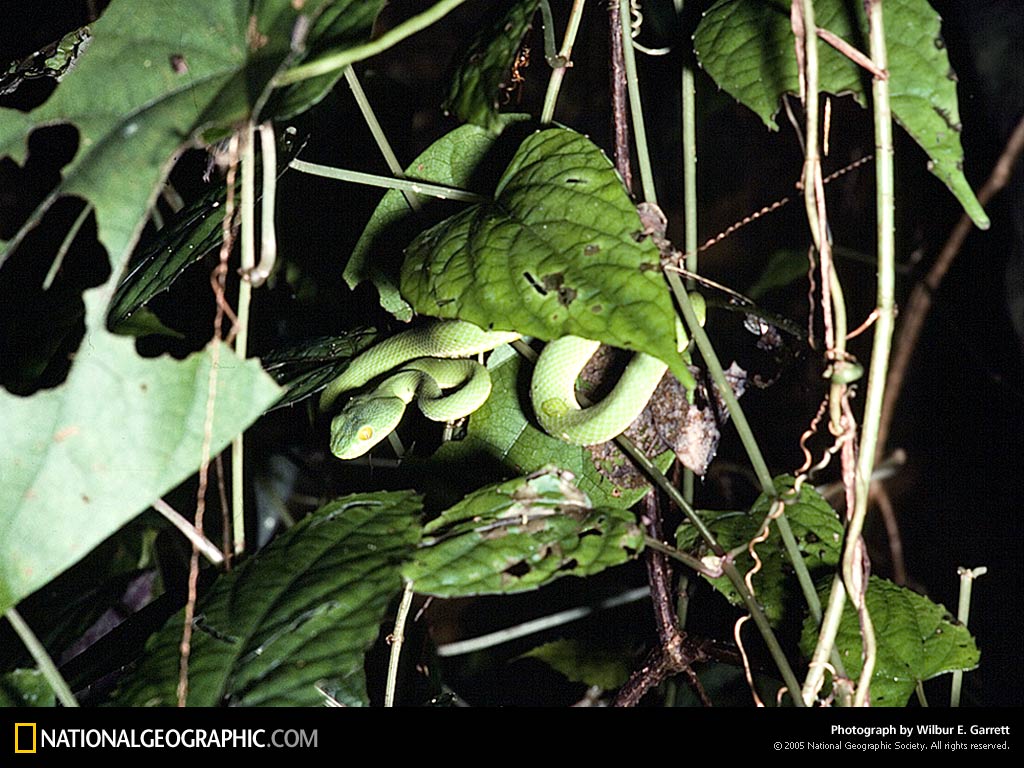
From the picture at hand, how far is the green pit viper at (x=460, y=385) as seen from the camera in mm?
1365

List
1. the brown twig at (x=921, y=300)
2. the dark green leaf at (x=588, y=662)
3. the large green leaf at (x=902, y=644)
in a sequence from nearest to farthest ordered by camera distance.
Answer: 1. the large green leaf at (x=902, y=644)
2. the dark green leaf at (x=588, y=662)
3. the brown twig at (x=921, y=300)

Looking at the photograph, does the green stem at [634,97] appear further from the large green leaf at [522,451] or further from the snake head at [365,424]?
the snake head at [365,424]

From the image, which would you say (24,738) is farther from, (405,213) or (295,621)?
(405,213)

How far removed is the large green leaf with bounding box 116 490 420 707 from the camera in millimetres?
899

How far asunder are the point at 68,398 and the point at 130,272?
0.52m

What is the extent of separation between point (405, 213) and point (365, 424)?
447mm

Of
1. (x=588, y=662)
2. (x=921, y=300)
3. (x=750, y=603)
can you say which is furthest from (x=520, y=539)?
(x=921, y=300)

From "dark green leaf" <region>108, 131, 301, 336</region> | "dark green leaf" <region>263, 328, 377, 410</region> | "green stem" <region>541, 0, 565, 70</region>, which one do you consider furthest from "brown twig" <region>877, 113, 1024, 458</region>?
"dark green leaf" <region>108, 131, 301, 336</region>

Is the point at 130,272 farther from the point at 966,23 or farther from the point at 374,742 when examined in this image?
the point at 966,23

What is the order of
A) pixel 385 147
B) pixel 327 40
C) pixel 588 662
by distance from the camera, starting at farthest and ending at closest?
pixel 588 662 < pixel 385 147 < pixel 327 40

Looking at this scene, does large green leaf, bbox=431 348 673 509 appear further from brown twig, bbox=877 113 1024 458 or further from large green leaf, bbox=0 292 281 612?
brown twig, bbox=877 113 1024 458

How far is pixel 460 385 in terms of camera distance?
169cm

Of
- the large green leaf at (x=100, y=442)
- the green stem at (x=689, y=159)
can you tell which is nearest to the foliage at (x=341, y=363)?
the large green leaf at (x=100, y=442)

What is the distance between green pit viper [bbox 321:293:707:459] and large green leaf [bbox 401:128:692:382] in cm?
32
